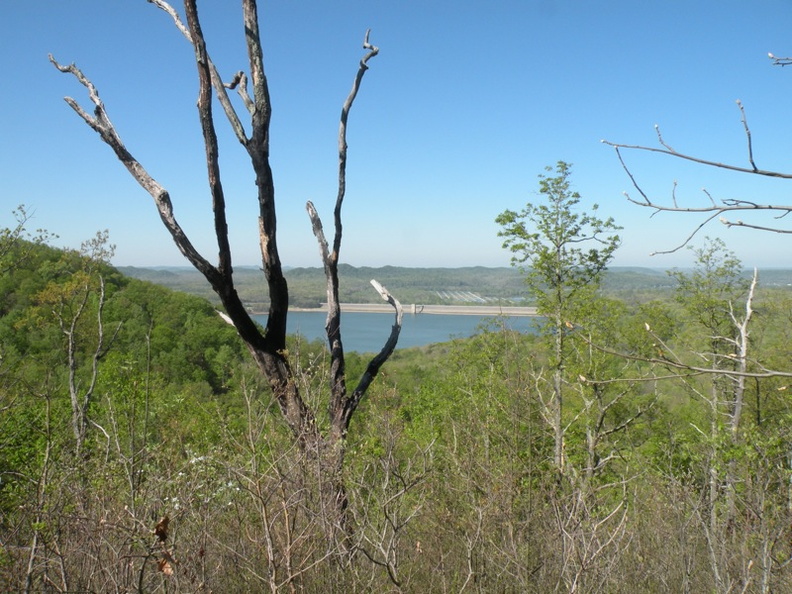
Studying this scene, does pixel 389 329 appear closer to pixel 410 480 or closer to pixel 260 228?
pixel 410 480

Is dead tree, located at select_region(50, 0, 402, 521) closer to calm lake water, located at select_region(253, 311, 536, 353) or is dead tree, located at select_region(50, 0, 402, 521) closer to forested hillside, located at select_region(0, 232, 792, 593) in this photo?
forested hillside, located at select_region(0, 232, 792, 593)

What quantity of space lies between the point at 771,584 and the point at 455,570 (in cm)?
274

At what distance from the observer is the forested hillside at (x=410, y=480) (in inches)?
120

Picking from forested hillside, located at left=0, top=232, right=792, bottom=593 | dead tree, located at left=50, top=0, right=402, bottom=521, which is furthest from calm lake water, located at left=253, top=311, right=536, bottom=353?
dead tree, located at left=50, top=0, right=402, bottom=521

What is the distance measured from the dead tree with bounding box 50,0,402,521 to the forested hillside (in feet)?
0.60

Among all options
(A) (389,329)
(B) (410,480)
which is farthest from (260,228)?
(A) (389,329)

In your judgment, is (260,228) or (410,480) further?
(410,480)

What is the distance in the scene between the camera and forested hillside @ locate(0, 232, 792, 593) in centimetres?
304

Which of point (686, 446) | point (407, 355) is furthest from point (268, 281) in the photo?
point (407, 355)

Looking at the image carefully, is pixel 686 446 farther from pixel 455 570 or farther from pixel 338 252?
pixel 338 252

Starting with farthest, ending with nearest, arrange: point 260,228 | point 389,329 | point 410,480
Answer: point 389,329
point 410,480
point 260,228

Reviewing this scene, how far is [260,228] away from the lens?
12.9ft

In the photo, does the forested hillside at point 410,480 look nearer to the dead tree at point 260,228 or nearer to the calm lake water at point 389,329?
the dead tree at point 260,228

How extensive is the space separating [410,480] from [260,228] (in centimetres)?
213
